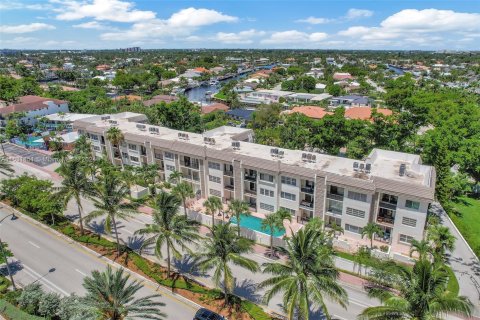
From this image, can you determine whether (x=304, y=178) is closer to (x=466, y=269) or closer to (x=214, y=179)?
(x=214, y=179)

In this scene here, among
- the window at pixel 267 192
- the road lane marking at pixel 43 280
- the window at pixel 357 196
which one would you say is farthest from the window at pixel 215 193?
the road lane marking at pixel 43 280

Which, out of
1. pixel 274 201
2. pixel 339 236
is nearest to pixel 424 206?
pixel 339 236

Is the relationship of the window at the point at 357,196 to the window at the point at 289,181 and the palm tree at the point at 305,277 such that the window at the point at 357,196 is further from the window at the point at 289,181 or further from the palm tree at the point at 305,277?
the palm tree at the point at 305,277

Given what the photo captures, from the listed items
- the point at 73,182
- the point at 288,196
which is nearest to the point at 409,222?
the point at 288,196

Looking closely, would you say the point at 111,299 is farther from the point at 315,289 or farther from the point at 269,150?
the point at 269,150

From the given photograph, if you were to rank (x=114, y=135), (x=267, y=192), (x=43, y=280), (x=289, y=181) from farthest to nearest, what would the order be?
(x=114, y=135) → (x=267, y=192) → (x=289, y=181) → (x=43, y=280)

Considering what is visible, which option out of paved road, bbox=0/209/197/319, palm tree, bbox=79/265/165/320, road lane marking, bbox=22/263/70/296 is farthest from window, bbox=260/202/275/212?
road lane marking, bbox=22/263/70/296
